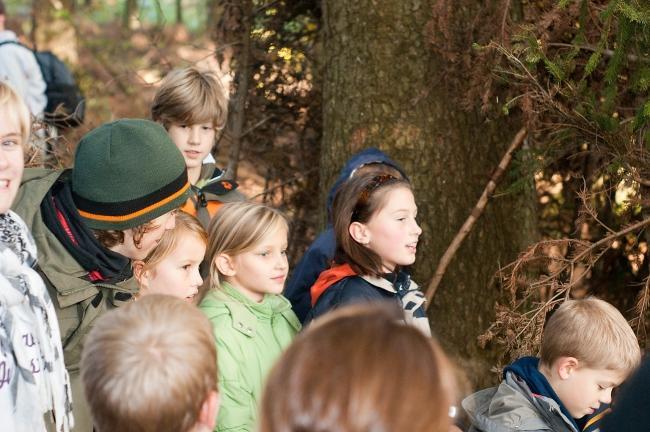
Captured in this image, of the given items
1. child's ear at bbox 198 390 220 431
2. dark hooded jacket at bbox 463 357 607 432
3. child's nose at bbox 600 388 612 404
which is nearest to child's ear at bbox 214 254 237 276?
dark hooded jacket at bbox 463 357 607 432

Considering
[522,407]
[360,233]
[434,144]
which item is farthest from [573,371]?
[434,144]

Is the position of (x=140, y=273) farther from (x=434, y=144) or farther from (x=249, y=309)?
(x=434, y=144)

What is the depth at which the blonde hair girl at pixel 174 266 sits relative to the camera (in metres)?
3.78

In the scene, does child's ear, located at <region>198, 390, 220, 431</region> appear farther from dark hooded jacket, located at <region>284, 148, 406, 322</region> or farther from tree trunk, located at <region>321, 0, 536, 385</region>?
tree trunk, located at <region>321, 0, 536, 385</region>

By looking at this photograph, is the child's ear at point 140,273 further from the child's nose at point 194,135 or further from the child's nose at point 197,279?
the child's nose at point 194,135

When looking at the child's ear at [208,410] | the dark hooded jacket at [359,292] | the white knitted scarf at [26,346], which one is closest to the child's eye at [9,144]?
the white knitted scarf at [26,346]

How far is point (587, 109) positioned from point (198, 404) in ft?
8.46

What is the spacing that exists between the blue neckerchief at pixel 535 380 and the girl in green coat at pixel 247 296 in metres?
1.01

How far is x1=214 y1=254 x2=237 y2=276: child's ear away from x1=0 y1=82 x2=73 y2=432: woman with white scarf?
94 cm

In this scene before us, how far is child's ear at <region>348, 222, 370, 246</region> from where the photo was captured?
3.98m

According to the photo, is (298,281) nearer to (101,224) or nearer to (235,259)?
(235,259)

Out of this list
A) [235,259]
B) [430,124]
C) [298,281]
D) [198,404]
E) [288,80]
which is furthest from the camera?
[288,80]

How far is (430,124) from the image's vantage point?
16.5ft

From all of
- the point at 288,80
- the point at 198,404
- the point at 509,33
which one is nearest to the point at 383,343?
the point at 198,404
